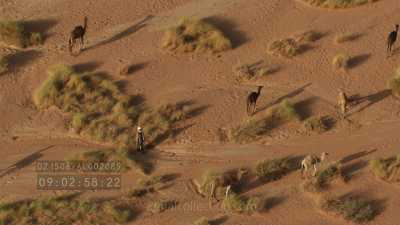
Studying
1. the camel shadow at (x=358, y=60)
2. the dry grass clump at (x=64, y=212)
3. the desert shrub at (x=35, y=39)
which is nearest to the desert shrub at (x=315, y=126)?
the camel shadow at (x=358, y=60)

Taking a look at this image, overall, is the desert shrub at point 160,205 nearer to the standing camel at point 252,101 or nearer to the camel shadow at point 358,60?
the standing camel at point 252,101

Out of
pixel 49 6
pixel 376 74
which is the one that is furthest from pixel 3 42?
pixel 376 74

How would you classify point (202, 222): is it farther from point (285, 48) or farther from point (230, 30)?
point (230, 30)

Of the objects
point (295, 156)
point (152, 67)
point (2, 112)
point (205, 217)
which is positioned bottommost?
point (205, 217)

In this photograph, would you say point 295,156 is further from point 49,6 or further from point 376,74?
point 49,6

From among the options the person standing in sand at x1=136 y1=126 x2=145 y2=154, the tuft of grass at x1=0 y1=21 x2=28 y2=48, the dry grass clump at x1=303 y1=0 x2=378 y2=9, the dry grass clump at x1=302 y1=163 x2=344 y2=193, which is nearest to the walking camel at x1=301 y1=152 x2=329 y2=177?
the dry grass clump at x1=302 y1=163 x2=344 y2=193

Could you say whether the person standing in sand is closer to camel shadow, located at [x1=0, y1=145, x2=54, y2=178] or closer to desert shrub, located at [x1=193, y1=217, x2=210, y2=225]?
camel shadow, located at [x1=0, y1=145, x2=54, y2=178]

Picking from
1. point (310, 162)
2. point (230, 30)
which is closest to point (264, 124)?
point (310, 162)
